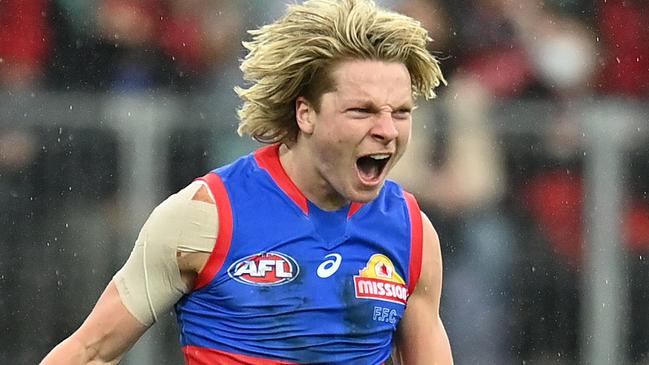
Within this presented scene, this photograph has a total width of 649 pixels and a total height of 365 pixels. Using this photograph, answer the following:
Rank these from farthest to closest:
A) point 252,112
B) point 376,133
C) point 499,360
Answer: point 499,360 → point 252,112 → point 376,133

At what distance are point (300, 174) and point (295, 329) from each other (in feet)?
1.29

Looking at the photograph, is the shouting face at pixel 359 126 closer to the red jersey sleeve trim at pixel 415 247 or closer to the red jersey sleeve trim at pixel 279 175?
the red jersey sleeve trim at pixel 279 175

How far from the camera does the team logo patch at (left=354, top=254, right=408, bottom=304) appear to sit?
386cm

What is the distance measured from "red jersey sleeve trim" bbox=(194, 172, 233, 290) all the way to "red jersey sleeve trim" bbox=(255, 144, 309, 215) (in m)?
0.15

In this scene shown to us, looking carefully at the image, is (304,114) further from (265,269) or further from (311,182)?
(265,269)

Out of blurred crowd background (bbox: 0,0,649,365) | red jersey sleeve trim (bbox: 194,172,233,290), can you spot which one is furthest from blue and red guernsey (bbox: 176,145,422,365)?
blurred crowd background (bbox: 0,0,649,365)

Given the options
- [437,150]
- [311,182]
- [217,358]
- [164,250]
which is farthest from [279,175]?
[437,150]

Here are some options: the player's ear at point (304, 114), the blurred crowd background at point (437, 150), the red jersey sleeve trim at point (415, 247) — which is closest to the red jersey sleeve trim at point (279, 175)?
the player's ear at point (304, 114)

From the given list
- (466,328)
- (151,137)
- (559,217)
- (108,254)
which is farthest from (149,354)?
(559,217)

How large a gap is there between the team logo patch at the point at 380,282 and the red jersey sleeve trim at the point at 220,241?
339 mm

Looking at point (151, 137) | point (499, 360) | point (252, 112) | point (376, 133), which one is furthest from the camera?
point (499, 360)

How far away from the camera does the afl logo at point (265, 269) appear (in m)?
3.78

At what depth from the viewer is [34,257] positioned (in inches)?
265

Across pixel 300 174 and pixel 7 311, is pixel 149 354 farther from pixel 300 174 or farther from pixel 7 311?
pixel 300 174
